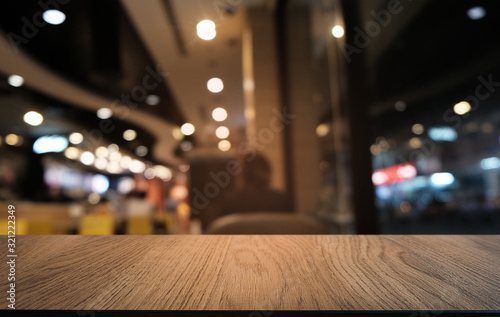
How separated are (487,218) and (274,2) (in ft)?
11.2

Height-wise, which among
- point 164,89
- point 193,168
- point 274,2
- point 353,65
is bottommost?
point 193,168

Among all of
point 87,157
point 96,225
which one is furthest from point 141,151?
point 87,157

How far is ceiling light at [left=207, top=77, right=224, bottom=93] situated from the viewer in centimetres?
378

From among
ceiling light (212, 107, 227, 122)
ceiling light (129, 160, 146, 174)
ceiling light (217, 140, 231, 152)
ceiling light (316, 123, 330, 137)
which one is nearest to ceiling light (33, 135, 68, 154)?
ceiling light (129, 160, 146, 174)

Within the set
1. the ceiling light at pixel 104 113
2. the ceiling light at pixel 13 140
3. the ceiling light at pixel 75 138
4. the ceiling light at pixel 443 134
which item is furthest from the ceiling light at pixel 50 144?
the ceiling light at pixel 443 134

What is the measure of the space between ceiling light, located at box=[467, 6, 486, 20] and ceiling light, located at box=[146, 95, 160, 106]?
3.24 meters

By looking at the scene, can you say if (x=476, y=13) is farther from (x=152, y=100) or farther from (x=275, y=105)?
(x=152, y=100)

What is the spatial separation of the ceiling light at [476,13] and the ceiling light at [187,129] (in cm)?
280

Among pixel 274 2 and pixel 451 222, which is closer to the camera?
pixel 451 222

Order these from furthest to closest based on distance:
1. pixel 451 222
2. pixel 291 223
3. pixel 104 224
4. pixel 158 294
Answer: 1. pixel 104 224
2. pixel 451 222
3. pixel 291 223
4. pixel 158 294

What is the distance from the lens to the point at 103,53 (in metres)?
4.08

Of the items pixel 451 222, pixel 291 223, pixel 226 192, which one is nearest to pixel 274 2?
pixel 226 192

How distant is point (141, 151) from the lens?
6340 millimetres

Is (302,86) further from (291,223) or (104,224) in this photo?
(104,224)
